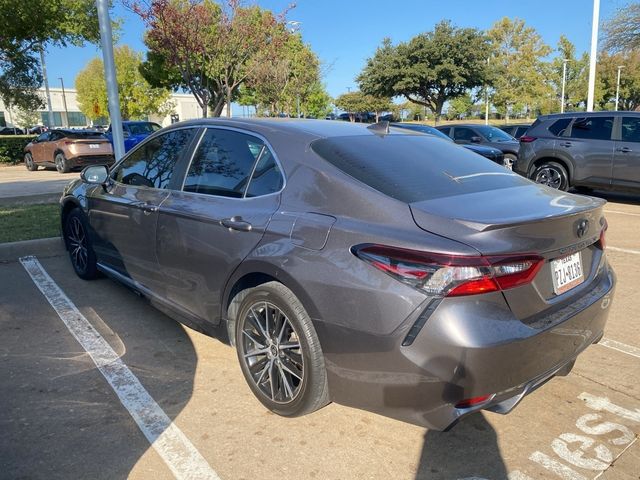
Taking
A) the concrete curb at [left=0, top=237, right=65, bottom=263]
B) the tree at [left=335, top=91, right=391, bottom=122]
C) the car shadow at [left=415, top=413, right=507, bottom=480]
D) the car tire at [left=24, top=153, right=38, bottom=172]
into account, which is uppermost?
the tree at [left=335, top=91, right=391, bottom=122]

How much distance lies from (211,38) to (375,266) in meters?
20.1

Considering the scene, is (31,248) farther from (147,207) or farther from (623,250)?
(623,250)

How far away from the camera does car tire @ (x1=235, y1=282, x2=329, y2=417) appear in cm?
262

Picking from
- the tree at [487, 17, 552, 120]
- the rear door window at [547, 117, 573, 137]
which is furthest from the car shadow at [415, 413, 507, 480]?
the tree at [487, 17, 552, 120]

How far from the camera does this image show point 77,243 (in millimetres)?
5223

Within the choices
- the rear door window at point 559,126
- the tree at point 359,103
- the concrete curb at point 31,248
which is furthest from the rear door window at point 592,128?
the tree at point 359,103

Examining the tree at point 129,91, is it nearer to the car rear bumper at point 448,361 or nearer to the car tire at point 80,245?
the car tire at point 80,245

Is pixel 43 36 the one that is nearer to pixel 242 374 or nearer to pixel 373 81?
pixel 242 374

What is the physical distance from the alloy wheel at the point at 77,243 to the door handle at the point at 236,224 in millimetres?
2513

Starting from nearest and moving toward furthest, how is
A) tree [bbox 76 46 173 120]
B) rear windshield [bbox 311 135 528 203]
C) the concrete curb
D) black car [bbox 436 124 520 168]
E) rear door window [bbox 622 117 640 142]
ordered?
rear windshield [bbox 311 135 528 203] < the concrete curb < rear door window [bbox 622 117 640 142] < black car [bbox 436 124 520 168] < tree [bbox 76 46 173 120]

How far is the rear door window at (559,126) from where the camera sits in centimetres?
1031

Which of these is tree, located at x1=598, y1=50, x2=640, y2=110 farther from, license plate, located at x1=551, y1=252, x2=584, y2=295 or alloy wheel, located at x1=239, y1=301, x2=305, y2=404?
alloy wheel, located at x1=239, y1=301, x2=305, y2=404

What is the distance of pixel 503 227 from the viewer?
2.30 m

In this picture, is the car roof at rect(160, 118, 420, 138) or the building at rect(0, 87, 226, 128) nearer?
the car roof at rect(160, 118, 420, 138)
